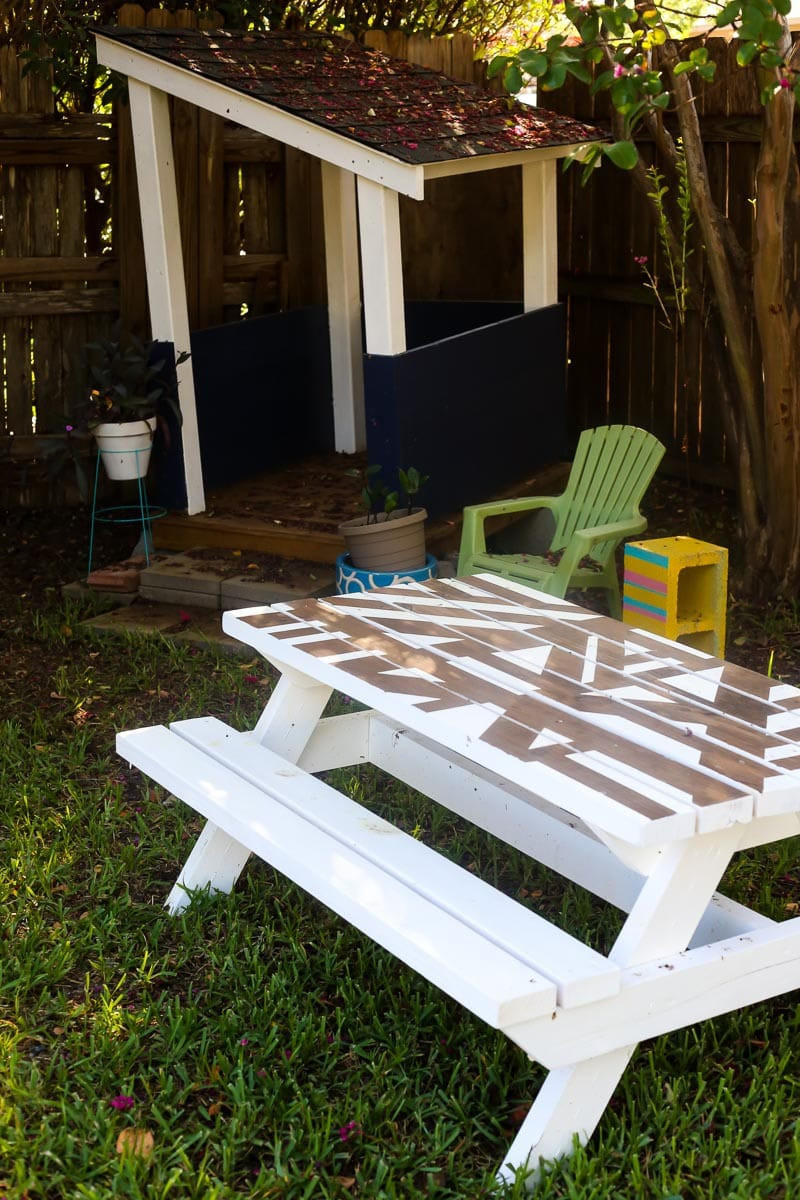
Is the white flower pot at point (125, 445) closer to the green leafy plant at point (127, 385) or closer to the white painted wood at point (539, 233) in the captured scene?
the green leafy plant at point (127, 385)

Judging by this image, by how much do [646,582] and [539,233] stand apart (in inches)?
100.0

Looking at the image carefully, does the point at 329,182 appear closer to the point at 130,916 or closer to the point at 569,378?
the point at 569,378

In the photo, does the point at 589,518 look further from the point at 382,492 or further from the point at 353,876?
the point at 353,876

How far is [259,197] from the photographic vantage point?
7.41 meters

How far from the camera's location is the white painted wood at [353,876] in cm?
245

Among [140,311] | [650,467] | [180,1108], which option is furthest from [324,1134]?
[140,311]

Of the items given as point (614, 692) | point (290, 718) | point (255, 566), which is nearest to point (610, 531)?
point (255, 566)

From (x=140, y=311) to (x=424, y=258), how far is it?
189cm

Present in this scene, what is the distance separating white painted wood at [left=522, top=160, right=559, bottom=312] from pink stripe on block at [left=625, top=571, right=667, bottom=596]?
7.75ft

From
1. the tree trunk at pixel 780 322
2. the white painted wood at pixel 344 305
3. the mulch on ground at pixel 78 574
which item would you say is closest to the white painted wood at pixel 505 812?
the mulch on ground at pixel 78 574

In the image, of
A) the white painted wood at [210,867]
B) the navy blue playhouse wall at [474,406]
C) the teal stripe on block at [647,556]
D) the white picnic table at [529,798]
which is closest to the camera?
the white picnic table at [529,798]

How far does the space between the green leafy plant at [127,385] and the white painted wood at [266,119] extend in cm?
105

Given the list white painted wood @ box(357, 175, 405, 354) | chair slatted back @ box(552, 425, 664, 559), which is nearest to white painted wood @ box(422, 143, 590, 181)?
white painted wood @ box(357, 175, 405, 354)

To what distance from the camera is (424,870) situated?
2953 millimetres
